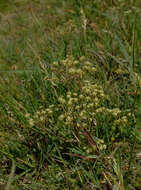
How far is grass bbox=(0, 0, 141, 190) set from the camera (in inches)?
64.7

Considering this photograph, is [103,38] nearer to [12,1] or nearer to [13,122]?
[13,122]

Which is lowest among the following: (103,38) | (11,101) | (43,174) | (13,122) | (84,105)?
(43,174)

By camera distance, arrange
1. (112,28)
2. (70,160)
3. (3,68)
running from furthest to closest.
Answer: (3,68) < (112,28) < (70,160)

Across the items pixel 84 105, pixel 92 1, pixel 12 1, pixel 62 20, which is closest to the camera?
pixel 84 105

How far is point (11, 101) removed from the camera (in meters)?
2.06

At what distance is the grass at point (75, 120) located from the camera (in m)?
1.64

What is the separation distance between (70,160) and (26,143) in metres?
0.42

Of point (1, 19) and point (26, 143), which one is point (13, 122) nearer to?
point (26, 143)

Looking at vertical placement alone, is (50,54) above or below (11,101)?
above

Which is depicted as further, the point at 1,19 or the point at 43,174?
Answer: the point at 1,19

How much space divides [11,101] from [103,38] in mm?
1122

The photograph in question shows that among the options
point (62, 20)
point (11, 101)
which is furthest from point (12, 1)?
point (11, 101)

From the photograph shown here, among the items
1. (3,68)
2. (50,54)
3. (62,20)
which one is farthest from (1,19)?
(50,54)

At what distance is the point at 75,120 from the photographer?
1703 millimetres
